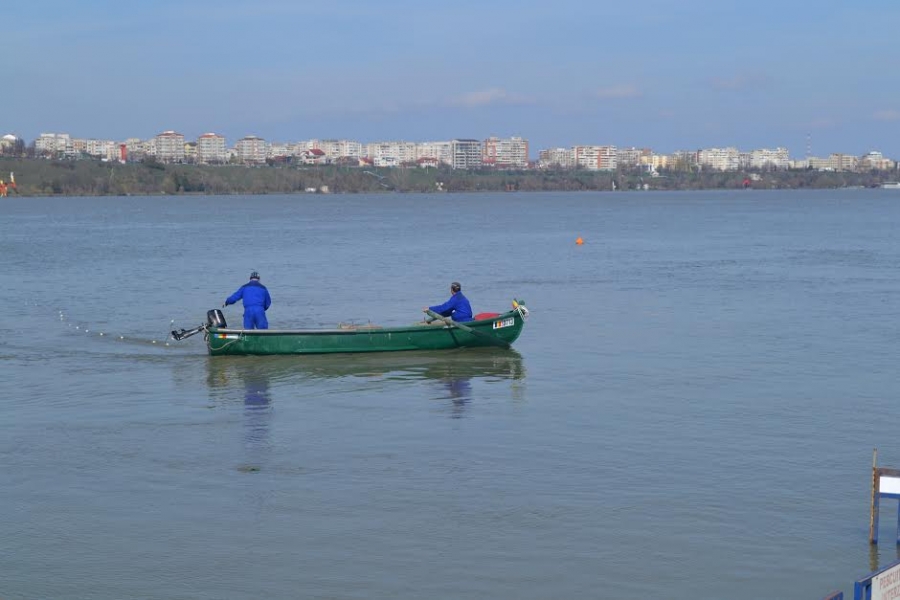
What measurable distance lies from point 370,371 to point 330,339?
1325 millimetres

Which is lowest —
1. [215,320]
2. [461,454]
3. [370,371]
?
[461,454]

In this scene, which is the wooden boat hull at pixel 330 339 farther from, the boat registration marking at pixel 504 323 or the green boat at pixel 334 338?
the boat registration marking at pixel 504 323

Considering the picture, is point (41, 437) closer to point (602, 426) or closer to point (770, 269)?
point (602, 426)

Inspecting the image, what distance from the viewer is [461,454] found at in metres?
15.0

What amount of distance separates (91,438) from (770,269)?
34.0 metres

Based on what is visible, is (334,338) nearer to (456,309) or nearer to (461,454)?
(456,309)

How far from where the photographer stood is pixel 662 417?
56.4 feet

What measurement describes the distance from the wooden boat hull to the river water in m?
0.25

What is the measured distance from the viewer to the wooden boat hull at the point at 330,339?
2198cm

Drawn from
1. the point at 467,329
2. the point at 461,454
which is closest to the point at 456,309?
the point at 467,329

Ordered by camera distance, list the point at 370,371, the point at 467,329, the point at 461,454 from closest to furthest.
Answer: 1. the point at 461,454
2. the point at 370,371
3. the point at 467,329

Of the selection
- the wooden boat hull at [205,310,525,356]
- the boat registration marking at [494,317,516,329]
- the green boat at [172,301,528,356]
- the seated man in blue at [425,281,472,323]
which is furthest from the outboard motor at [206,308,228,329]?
the boat registration marking at [494,317,516,329]

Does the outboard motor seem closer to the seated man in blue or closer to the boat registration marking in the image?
the seated man in blue

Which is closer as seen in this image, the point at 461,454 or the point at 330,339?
the point at 461,454
